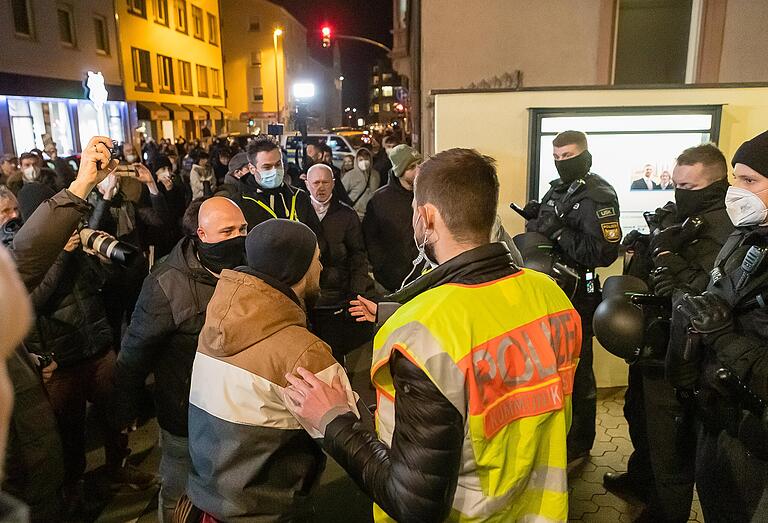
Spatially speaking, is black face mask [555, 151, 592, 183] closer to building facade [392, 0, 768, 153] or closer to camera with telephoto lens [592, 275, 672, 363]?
camera with telephoto lens [592, 275, 672, 363]

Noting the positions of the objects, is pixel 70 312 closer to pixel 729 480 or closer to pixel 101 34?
pixel 729 480

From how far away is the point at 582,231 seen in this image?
4.10 meters

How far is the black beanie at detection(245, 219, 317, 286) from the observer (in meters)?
2.31

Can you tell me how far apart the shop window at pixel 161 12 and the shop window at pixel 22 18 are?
12.7 meters

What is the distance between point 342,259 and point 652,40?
18.4ft

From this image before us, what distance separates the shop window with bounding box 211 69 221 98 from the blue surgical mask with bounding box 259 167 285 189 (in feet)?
132

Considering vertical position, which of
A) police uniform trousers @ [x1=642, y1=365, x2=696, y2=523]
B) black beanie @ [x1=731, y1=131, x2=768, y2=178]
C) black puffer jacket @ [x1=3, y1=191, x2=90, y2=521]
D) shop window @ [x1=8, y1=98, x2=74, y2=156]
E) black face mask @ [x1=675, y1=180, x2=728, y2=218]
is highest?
shop window @ [x1=8, y1=98, x2=74, y2=156]

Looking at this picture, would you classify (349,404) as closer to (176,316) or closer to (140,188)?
(176,316)

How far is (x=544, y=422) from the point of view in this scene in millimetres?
1756

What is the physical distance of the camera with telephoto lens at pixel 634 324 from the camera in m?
3.16

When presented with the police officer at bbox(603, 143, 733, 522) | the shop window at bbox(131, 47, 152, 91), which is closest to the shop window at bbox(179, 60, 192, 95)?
the shop window at bbox(131, 47, 152, 91)

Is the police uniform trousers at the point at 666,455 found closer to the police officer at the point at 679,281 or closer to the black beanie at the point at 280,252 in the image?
the police officer at the point at 679,281

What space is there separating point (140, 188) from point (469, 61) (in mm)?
4536

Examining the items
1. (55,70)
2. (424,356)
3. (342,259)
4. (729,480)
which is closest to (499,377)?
(424,356)
